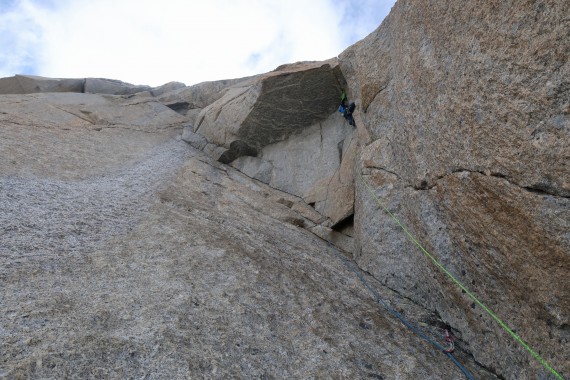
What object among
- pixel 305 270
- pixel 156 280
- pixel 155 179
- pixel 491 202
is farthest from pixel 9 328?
pixel 155 179

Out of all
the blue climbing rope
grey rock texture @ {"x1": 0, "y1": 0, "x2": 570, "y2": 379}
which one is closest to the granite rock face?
grey rock texture @ {"x1": 0, "y1": 0, "x2": 570, "y2": 379}

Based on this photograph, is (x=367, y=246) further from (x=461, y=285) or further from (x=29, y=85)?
(x=29, y=85)

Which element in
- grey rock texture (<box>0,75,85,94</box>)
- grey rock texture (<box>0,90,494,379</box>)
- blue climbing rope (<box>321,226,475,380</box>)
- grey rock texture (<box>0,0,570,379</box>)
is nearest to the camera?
grey rock texture (<box>0,0,570,379</box>)

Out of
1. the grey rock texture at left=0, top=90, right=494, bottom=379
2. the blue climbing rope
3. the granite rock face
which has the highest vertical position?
the granite rock face

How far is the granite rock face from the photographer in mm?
Answer: 5020

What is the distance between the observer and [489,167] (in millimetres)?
6012

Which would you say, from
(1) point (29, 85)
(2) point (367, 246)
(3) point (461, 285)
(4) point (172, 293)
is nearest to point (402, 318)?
(3) point (461, 285)

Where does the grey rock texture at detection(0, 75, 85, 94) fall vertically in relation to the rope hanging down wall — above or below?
above

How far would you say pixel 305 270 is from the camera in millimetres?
9320

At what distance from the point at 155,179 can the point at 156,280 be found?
749cm

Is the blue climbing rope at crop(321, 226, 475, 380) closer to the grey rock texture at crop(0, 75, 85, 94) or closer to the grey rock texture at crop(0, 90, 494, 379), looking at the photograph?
the grey rock texture at crop(0, 90, 494, 379)

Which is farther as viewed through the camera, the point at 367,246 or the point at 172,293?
the point at 367,246

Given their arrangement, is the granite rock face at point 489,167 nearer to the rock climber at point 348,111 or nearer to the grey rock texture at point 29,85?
the rock climber at point 348,111

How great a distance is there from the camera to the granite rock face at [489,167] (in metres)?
5.02
